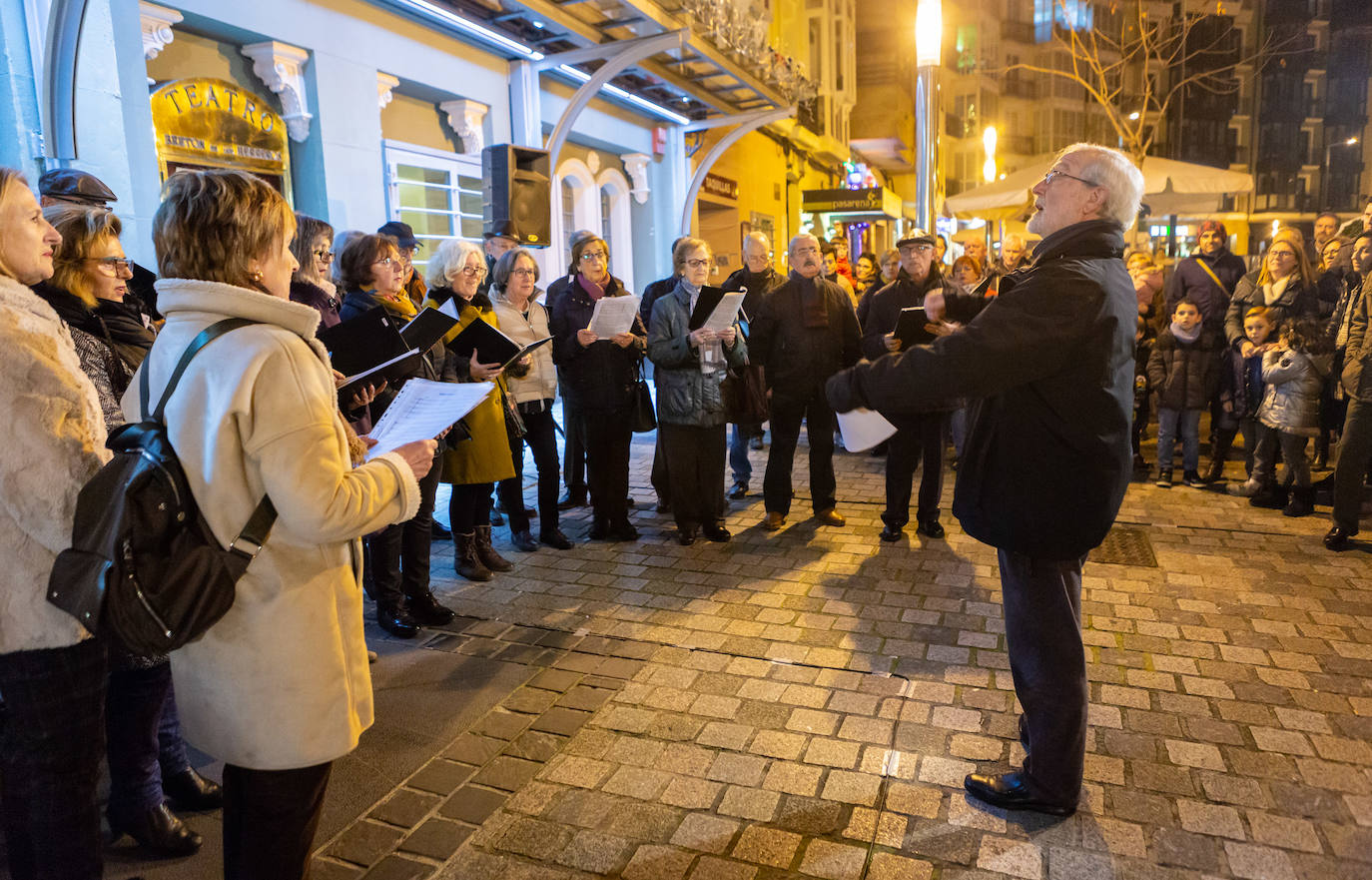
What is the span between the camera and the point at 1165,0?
43.7 meters

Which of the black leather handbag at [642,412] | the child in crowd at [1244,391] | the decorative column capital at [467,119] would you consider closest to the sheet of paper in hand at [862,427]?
the black leather handbag at [642,412]

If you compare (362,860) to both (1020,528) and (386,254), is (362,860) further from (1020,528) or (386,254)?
(386,254)

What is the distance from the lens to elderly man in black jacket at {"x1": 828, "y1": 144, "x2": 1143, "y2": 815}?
8.60 feet

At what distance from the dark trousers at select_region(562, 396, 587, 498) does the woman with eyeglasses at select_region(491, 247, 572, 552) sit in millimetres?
384

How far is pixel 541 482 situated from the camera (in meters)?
6.11

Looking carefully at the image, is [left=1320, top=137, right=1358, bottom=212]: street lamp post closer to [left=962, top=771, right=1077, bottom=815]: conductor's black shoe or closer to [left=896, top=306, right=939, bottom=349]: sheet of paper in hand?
[left=896, top=306, right=939, bottom=349]: sheet of paper in hand

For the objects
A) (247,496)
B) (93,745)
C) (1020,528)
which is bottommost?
(93,745)

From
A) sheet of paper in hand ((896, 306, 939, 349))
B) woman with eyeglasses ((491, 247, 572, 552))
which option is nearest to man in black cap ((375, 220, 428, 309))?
woman with eyeglasses ((491, 247, 572, 552))

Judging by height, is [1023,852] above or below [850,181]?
below

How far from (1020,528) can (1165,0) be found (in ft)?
170

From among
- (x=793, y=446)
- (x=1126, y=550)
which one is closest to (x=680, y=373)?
(x=793, y=446)

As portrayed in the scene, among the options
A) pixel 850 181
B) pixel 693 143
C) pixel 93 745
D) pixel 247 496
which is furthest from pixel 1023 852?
pixel 850 181

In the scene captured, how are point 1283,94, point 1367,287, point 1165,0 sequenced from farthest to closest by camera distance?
point 1283,94, point 1165,0, point 1367,287

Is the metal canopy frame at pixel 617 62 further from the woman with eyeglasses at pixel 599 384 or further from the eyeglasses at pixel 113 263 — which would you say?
the eyeglasses at pixel 113 263
